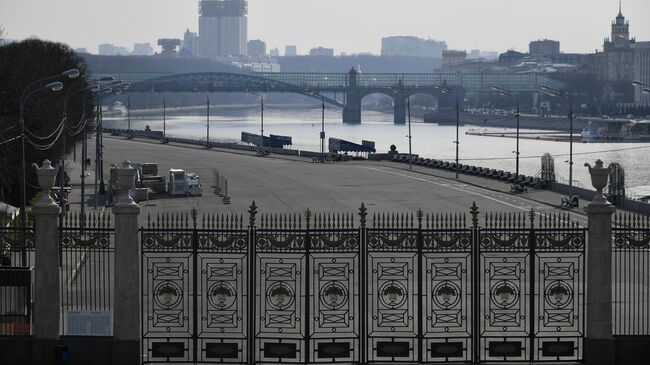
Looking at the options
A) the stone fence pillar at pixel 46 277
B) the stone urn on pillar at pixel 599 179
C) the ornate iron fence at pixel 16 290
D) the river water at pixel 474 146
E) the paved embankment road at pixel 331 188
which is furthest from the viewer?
the river water at pixel 474 146

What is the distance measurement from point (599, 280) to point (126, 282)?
713 centimetres

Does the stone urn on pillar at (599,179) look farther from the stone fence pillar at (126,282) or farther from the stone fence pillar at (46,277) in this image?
the stone fence pillar at (46,277)

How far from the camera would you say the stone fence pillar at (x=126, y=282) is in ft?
69.5

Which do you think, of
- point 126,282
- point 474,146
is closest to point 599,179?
point 126,282

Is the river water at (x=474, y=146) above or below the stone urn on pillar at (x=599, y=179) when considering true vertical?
below

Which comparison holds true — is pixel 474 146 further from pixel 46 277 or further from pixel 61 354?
pixel 61 354

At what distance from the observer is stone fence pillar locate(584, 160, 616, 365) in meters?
21.5

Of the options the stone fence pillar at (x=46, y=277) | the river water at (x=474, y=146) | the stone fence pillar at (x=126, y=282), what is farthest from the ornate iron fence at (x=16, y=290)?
the river water at (x=474, y=146)

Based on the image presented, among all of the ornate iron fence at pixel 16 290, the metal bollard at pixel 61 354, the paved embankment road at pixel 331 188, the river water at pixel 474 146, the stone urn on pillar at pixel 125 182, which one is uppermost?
the stone urn on pillar at pixel 125 182

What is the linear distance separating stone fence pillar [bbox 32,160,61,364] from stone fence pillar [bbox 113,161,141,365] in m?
0.94

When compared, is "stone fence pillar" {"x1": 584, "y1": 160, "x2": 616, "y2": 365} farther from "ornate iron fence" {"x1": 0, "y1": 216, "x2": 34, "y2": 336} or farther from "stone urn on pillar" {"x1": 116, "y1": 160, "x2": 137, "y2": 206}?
"ornate iron fence" {"x1": 0, "y1": 216, "x2": 34, "y2": 336}

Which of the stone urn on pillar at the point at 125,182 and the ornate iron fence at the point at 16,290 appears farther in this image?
the ornate iron fence at the point at 16,290

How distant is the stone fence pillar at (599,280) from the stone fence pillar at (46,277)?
807 cm

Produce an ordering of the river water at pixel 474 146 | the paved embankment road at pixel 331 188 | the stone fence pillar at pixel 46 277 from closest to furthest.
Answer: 1. the stone fence pillar at pixel 46 277
2. the paved embankment road at pixel 331 188
3. the river water at pixel 474 146
